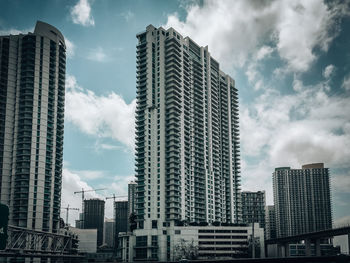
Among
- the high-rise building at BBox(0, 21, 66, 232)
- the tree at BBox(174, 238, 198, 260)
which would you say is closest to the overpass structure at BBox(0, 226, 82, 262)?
the high-rise building at BBox(0, 21, 66, 232)

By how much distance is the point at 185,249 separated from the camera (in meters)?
188

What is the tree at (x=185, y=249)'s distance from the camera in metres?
185

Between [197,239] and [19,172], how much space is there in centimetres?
9027

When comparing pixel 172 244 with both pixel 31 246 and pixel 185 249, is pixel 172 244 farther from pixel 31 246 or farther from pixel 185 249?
pixel 31 246

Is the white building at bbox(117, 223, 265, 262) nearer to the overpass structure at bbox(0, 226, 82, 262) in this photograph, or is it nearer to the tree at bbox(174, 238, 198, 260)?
the tree at bbox(174, 238, 198, 260)

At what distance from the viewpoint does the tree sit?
18502 centimetres

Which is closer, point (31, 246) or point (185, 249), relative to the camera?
point (31, 246)

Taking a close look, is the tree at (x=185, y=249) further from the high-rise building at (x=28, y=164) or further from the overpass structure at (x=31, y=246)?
the high-rise building at (x=28, y=164)

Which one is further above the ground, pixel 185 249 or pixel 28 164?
pixel 28 164

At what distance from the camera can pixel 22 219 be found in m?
182

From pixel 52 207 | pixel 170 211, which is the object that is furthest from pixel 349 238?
pixel 52 207

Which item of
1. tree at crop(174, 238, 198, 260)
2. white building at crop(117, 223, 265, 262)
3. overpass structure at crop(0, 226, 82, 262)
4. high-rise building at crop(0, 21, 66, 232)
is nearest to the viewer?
overpass structure at crop(0, 226, 82, 262)

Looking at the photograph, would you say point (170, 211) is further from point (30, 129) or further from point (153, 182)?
point (30, 129)

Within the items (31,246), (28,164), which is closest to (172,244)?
(31,246)
